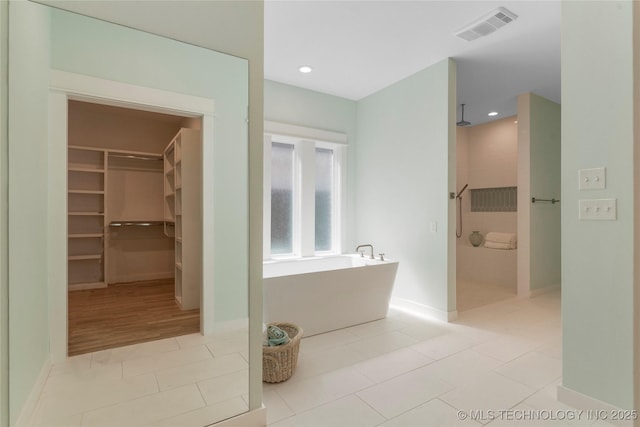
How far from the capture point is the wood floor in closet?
1.36 metres

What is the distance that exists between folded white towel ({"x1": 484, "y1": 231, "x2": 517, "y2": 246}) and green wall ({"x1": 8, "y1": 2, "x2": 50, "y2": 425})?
5.38 meters

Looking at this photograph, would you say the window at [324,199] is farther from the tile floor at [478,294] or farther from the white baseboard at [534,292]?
the white baseboard at [534,292]

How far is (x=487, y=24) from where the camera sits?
2.54 m

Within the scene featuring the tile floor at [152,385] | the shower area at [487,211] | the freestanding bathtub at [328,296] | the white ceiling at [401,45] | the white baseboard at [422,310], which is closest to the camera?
the tile floor at [152,385]

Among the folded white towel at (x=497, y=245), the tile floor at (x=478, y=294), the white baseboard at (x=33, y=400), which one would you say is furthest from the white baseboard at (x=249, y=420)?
the folded white towel at (x=497, y=245)

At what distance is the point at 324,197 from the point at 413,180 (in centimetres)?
126

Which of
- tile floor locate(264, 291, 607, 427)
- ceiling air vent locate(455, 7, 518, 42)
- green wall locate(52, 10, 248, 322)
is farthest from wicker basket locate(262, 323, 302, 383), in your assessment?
ceiling air vent locate(455, 7, 518, 42)

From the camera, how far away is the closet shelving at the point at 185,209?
5.35 feet

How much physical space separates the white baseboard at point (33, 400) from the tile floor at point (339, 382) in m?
0.02

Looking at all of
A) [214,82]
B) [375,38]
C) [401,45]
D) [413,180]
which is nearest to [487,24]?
[401,45]

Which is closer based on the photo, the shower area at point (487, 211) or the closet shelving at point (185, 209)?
the closet shelving at point (185, 209)

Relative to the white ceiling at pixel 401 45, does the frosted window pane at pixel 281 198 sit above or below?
below

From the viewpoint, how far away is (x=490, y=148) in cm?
571

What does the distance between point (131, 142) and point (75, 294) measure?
722mm
